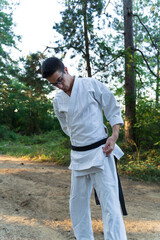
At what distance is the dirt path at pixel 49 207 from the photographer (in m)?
2.67

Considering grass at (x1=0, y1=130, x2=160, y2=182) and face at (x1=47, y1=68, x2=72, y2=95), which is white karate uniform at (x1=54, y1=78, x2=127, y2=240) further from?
grass at (x1=0, y1=130, x2=160, y2=182)

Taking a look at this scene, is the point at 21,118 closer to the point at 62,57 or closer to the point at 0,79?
the point at 0,79

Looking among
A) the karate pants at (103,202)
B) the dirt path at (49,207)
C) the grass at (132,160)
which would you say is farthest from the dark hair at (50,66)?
the grass at (132,160)

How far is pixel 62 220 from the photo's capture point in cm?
301

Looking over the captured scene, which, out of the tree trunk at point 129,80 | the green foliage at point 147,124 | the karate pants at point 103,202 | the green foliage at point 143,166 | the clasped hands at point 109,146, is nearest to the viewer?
the karate pants at point 103,202

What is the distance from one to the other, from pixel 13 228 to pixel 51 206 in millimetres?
802

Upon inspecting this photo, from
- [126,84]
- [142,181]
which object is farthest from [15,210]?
Answer: [126,84]

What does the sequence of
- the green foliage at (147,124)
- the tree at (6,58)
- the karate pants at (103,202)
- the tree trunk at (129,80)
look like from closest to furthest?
the karate pants at (103,202) < the green foliage at (147,124) < the tree trunk at (129,80) < the tree at (6,58)

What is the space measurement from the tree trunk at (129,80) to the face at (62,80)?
4.74 metres

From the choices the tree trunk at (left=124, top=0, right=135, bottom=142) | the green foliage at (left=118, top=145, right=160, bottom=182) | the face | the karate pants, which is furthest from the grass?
the face

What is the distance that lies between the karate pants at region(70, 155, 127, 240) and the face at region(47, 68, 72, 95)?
72 cm

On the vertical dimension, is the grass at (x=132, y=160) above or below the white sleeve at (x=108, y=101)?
below

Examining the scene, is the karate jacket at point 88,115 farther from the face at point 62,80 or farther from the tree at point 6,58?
the tree at point 6,58

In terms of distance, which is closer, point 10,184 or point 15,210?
point 15,210
